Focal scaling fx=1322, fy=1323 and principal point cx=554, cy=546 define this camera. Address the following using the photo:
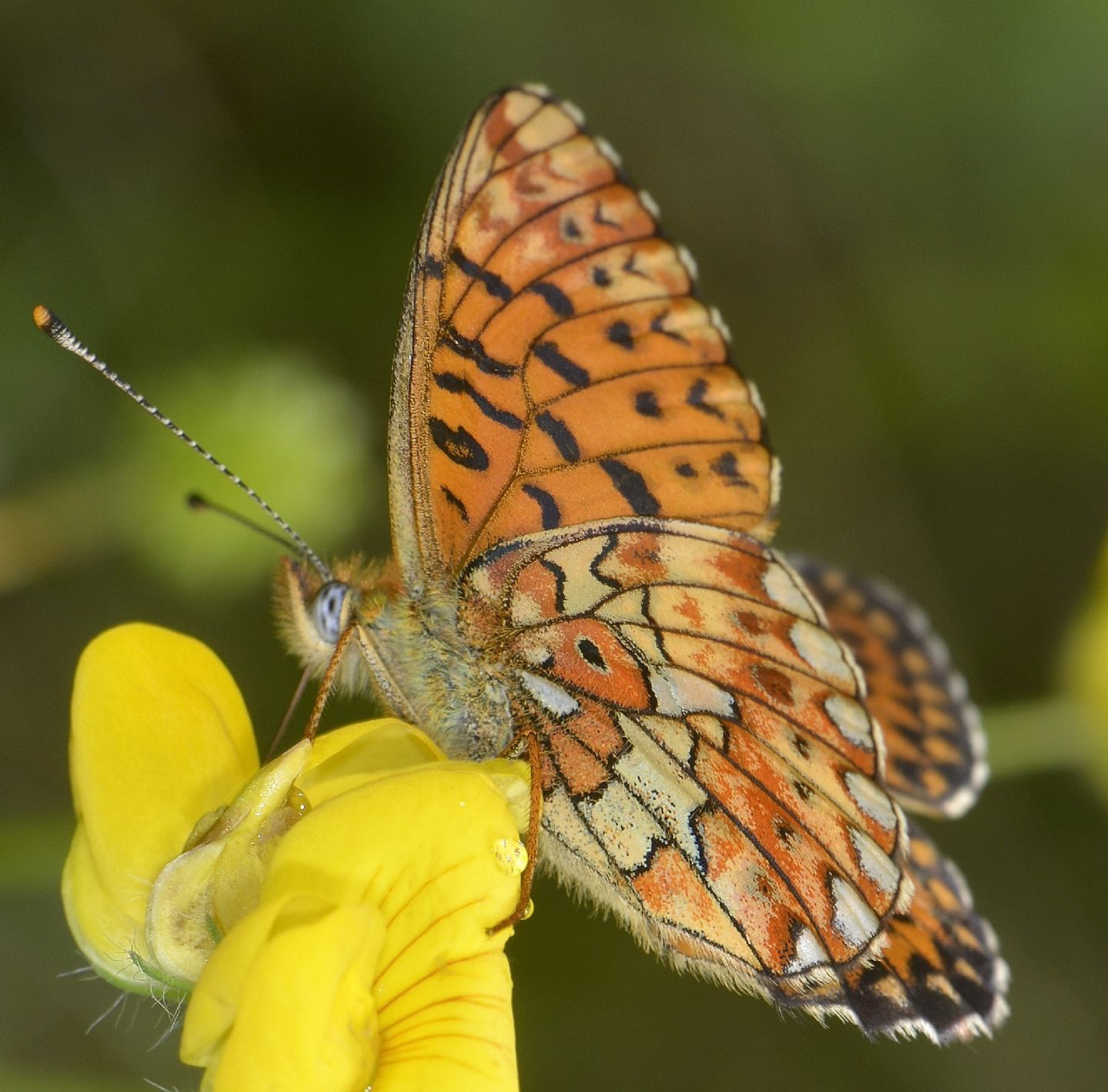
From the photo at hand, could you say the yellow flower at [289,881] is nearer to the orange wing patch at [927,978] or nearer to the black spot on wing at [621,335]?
the orange wing patch at [927,978]

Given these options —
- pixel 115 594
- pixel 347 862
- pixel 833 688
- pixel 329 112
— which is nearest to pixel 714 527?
pixel 833 688

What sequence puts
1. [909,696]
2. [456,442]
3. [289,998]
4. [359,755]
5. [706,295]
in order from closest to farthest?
[289,998] → [359,755] → [456,442] → [909,696] → [706,295]

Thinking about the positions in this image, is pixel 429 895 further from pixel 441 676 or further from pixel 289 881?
pixel 441 676

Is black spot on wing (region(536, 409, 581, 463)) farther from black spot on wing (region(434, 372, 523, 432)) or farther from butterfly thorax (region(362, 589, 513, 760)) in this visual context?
butterfly thorax (region(362, 589, 513, 760))

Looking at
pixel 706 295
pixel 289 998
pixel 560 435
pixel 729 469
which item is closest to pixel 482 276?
pixel 560 435

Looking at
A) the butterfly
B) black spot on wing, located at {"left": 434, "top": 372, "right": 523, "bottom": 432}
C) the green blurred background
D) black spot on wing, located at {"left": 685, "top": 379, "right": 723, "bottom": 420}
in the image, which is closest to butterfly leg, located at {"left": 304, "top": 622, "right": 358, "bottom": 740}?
the butterfly

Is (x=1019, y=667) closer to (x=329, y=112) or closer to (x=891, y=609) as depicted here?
(x=891, y=609)
